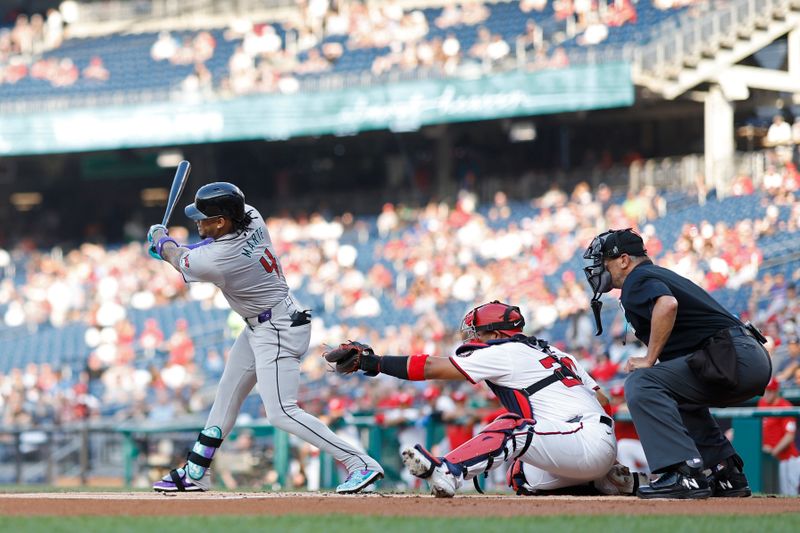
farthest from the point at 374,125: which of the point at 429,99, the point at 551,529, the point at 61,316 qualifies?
the point at 551,529

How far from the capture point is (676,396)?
6105 mm

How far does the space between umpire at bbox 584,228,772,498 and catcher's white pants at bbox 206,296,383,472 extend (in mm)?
1390

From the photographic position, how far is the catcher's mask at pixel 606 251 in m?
6.21

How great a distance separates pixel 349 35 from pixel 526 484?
57.8 ft

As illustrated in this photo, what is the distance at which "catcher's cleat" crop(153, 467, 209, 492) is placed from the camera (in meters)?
6.71

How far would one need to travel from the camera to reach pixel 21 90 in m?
24.3

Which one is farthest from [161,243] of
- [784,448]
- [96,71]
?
[96,71]

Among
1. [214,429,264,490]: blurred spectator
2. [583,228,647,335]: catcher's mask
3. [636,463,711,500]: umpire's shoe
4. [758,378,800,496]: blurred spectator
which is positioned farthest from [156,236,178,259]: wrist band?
[214,429,264,490]: blurred spectator

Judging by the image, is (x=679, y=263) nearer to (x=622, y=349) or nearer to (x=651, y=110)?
(x=622, y=349)

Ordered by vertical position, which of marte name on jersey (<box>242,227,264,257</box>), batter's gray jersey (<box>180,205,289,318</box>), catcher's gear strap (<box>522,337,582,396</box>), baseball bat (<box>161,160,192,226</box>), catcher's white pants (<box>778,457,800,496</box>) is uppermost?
baseball bat (<box>161,160,192,226</box>)

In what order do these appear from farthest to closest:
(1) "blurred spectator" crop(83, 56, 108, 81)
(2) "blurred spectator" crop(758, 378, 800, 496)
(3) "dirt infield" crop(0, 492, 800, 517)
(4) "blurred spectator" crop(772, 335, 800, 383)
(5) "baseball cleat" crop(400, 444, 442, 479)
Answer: (1) "blurred spectator" crop(83, 56, 108, 81) < (4) "blurred spectator" crop(772, 335, 800, 383) < (2) "blurred spectator" crop(758, 378, 800, 496) < (5) "baseball cleat" crop(400, 444, 442, 479) < (3) "dirt infield" crop(0, 492, 800, 517)

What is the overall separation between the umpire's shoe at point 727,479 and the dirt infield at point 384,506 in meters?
0.15

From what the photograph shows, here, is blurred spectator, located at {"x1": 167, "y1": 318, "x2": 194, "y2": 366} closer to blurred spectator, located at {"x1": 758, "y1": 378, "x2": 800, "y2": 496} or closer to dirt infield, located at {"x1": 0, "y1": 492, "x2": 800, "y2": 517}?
blurred spectator, located at {"x1": 758, "y1": 378, "x2": 800, "y2": 496}

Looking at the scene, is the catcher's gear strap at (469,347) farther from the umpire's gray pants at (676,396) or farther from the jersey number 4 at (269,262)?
the jersey number 4 at (269,262)
